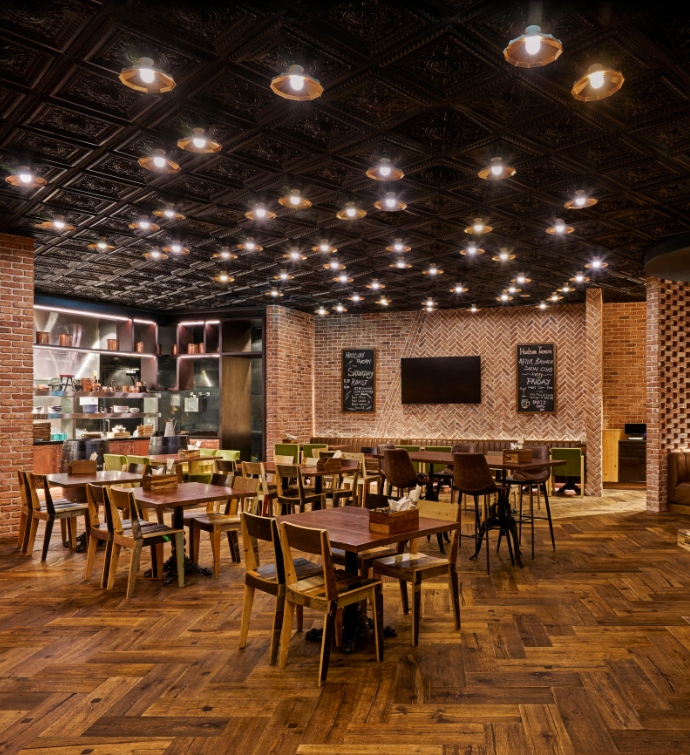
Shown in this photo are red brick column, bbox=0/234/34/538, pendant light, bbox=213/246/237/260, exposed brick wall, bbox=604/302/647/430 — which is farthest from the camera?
exposed brick wall, bbox=604/302/647/430

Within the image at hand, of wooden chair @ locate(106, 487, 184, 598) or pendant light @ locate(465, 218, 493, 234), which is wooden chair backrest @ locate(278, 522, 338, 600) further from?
pendant light @ locate(465, 218, 493, 234)

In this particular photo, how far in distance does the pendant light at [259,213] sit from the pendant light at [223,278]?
2.88 m

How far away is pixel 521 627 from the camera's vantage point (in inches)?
164

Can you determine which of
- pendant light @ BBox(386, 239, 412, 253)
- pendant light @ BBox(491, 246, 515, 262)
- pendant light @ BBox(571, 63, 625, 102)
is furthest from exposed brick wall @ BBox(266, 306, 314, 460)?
pendant light @ BBox(571, 63, 625, 102)

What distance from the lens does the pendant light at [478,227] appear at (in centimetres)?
651

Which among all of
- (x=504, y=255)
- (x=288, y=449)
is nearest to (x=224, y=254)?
(x=288, y=449)

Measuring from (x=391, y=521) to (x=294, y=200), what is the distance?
3323 millimetres

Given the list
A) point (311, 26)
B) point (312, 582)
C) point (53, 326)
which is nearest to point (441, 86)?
point (311, 26)

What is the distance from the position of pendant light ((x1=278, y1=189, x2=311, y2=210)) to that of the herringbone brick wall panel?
7.05 m

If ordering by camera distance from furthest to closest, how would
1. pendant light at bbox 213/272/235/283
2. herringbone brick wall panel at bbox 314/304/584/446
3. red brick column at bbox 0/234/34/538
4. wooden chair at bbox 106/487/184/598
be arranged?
herringbone brick wall panel at bbox 314/304/584/446 → pendant light at bbox 213/272/235/283 → red brick column at bbox 0/234/34/538 → wooden chair at bbox 106/487/184/598

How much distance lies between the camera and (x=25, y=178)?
5098 millimetres

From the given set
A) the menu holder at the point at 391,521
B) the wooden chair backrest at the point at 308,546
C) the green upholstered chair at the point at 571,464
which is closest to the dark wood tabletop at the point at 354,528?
the menu holder at the point at 391,521

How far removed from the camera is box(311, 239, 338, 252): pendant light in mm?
7305

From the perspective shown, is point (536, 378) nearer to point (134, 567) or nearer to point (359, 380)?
point (359, 380)
